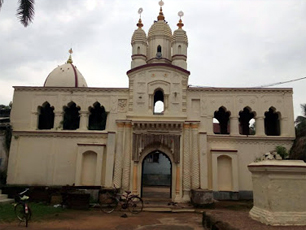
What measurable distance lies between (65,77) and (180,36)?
38.4 feet

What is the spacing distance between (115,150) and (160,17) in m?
13.5

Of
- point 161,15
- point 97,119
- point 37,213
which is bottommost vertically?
point 37,213

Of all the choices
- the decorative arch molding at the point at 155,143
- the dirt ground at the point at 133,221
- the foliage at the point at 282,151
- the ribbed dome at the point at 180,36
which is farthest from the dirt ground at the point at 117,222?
the ribbed dome at the point at 180,36

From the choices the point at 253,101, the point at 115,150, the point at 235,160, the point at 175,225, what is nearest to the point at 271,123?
the point at 253,101

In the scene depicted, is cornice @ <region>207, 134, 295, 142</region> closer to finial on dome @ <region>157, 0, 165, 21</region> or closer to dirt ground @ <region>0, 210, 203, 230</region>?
dirt ground @ <region>0, 210, 203, 230</region>

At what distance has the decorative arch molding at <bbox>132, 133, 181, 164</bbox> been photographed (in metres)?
18.3

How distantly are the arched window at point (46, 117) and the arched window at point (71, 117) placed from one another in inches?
47.6

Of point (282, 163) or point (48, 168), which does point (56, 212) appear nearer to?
point (48, 168)

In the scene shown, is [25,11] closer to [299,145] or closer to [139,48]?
[139,48]

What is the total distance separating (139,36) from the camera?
23906 mm

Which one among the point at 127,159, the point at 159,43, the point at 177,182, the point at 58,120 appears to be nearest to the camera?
the point at 177,182

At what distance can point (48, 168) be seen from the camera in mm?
19188

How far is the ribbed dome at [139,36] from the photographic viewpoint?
78.3 ft

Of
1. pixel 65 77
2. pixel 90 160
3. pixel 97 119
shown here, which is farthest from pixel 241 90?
pixel 65 77
